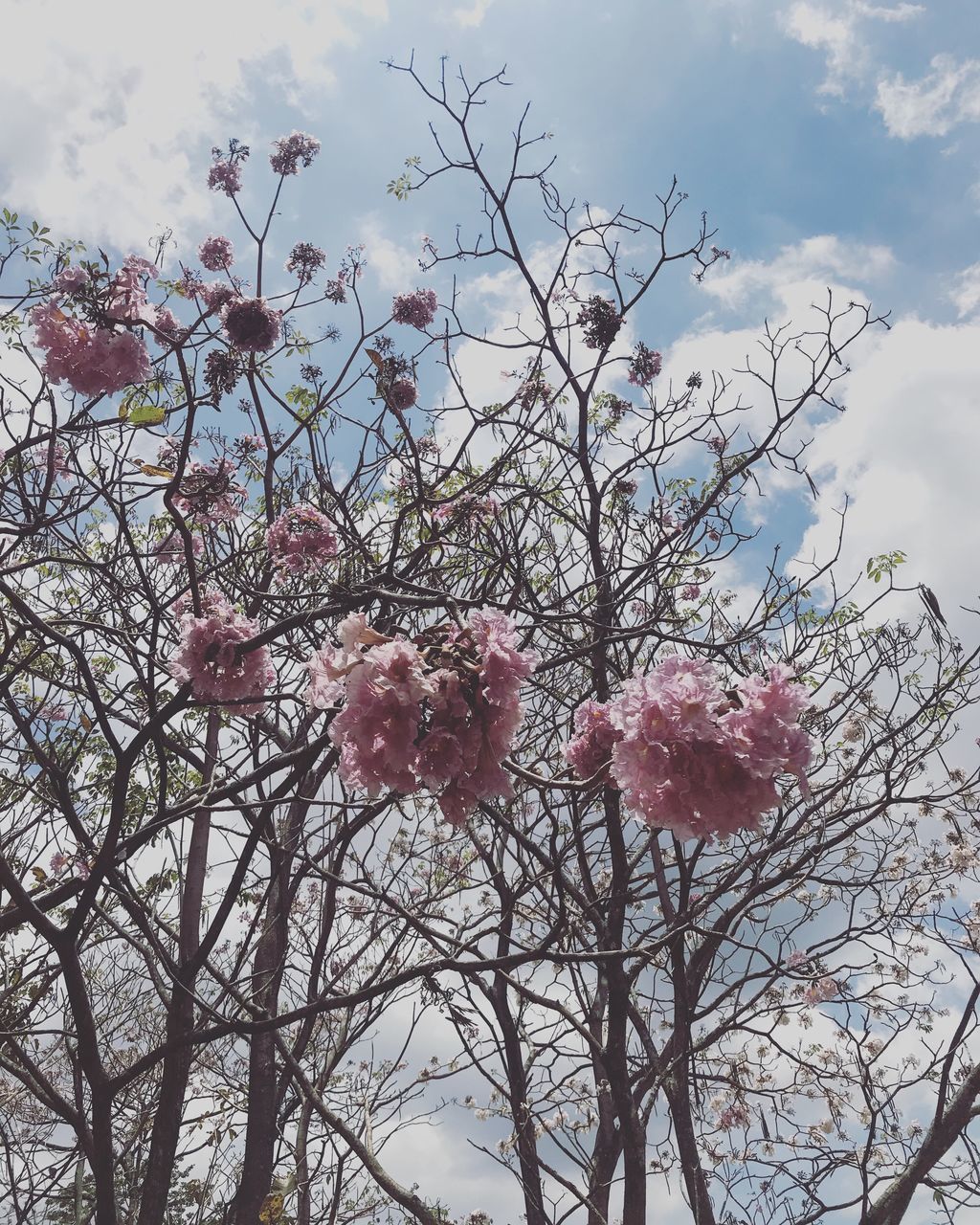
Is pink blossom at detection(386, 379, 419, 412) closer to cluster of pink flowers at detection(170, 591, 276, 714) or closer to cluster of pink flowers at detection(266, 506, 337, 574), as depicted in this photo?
cluster of pink flowers at detection(266, 506, 337, 574)

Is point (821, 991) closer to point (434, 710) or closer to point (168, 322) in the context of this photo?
point (434, 710)

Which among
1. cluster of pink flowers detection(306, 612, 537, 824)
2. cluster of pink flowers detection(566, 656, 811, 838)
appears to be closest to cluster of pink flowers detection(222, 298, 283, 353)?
cluster of pink flowers detection(306, 612, 537, 824)

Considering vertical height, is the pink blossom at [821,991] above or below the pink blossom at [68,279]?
below

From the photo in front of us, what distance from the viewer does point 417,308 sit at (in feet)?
18.8

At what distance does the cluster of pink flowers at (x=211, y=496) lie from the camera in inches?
157

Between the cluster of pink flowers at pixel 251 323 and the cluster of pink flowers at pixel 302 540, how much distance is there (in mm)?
859

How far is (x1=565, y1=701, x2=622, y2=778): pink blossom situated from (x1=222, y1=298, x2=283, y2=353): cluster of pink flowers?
244 cm

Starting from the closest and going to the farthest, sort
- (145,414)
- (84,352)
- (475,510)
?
(145,414)
(84,352)
(475,510)

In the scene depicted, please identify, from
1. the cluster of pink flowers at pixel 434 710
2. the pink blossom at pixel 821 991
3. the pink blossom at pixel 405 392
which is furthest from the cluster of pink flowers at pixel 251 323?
the pink blossom at pixel 821 991

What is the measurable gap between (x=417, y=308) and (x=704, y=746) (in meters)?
4.81

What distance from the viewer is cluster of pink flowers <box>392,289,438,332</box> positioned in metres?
5.72

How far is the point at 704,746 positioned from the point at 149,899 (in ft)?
16.4

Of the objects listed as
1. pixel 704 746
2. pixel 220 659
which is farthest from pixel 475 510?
pixel 704 746

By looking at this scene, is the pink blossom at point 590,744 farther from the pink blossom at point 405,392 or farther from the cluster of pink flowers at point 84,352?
the pink blossom at point 405,392
